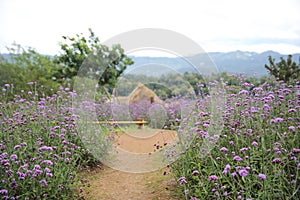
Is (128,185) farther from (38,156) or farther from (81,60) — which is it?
(81,60)

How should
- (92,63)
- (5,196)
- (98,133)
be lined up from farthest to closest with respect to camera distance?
1. (92,63)
2. (98,133)
3. (5,196)

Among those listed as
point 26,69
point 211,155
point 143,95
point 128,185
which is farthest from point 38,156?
point 26,69

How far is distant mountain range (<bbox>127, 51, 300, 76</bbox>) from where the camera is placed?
5.11 m

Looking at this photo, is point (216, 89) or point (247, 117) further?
point (216, 89)

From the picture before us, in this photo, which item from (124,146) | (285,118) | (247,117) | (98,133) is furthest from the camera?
(124,146)

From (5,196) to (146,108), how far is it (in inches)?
320

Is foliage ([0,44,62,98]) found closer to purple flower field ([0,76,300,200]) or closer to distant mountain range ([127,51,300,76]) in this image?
distant mountain range ([127,51,300,76])

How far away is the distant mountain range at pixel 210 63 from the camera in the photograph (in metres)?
5.11

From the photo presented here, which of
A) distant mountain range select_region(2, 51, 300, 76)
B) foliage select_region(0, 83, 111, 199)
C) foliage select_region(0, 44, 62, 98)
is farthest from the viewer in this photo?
foliage select_region(0, 44, 62, 98)

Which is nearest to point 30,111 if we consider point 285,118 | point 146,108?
point 285,118

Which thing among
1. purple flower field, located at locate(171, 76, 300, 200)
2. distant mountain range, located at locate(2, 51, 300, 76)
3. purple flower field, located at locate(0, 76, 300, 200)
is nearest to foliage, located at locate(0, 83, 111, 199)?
purple flower field, located at locate(0, 76, 300, 200)

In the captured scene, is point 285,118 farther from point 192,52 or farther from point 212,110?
point 192,52

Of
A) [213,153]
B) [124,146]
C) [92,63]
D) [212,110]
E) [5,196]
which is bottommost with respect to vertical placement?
[124,146]

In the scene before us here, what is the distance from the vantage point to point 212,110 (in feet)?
14.8
